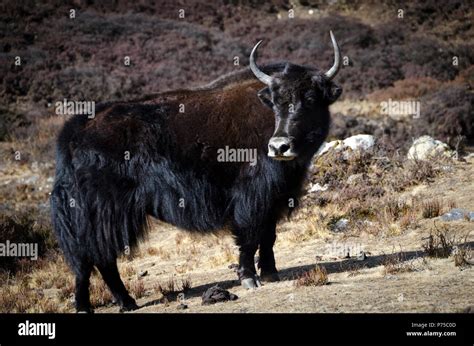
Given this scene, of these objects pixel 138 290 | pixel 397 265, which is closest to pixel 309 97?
pixel 397 265

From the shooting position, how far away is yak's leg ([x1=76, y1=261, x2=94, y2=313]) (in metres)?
6.68

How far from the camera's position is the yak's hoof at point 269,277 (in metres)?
6.91

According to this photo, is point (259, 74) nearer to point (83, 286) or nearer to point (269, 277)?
point (269, 277)

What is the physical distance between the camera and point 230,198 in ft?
22.4

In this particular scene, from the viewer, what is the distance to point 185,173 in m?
6.76

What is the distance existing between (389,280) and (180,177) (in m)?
2.42

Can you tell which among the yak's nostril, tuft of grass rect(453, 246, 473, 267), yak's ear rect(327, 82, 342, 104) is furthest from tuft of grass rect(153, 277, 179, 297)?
tuft of grass rect(453, 246, 473, 267)

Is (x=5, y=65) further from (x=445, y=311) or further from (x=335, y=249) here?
(x=445, y=311)

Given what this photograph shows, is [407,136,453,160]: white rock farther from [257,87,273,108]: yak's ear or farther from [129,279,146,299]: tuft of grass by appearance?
[129,279,146,299]: tuft of grass

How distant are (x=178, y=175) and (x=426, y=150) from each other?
786 centimetres

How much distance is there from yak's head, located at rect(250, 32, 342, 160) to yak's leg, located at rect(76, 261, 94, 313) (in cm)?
240

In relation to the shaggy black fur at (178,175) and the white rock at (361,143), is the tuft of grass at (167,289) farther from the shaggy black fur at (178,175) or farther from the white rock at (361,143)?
the white rock at (361,143)

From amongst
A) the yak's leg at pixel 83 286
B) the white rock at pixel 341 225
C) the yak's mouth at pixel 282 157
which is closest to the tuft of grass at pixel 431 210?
the white rock at pixel 341 225

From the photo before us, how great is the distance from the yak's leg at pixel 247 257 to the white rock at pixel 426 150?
21.3 feet
